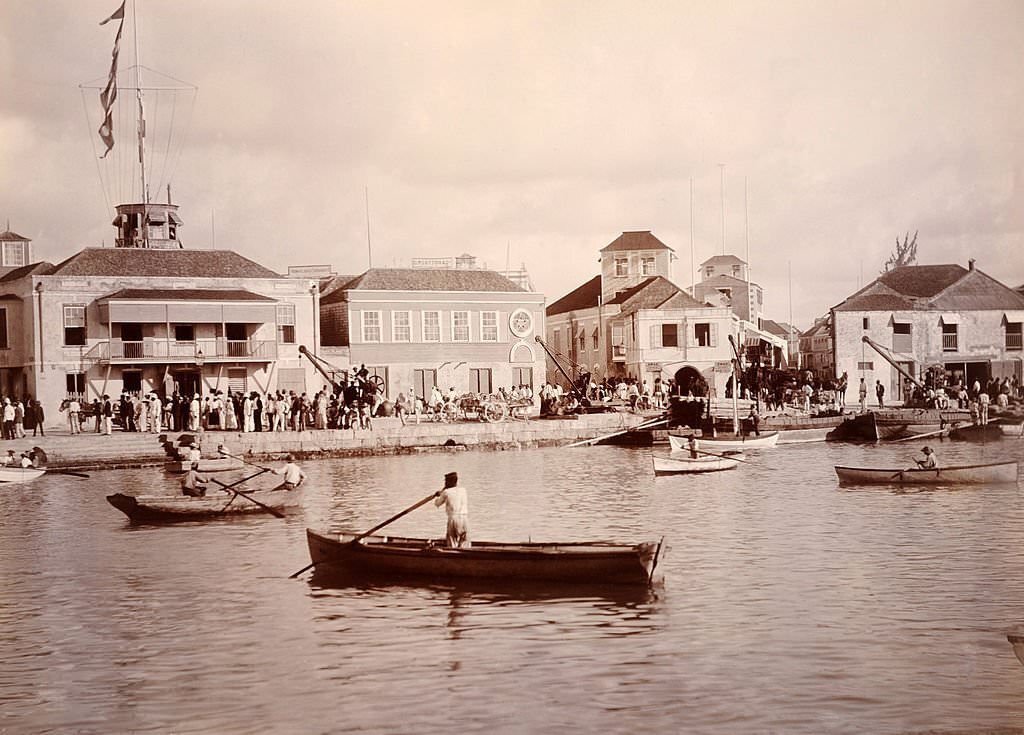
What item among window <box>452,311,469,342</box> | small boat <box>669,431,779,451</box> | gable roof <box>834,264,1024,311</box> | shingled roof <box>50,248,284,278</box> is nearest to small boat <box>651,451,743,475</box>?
small boat <box>669,431,779,451</box>

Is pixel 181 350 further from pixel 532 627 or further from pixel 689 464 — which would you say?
pixel 689 464

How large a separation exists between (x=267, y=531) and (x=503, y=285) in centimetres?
395

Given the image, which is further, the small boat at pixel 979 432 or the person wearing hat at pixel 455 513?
the small boat at pixel 979 432

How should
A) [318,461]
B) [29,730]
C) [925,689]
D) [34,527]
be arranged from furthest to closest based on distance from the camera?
1. [318,461]
2. [34,527]
3. [925,689]
4. [29,730]

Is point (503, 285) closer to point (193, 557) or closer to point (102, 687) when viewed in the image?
point (193, 557)

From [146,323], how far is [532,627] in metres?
4.12

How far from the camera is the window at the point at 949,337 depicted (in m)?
12.0

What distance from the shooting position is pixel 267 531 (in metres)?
11.9

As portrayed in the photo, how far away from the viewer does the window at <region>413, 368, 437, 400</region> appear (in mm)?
12531

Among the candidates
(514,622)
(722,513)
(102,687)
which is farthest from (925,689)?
(722,513)

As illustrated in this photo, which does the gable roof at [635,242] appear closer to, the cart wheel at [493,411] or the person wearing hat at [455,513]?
the person wearing hat at [455,513]

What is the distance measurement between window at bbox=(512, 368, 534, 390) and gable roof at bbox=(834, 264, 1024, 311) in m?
3.36

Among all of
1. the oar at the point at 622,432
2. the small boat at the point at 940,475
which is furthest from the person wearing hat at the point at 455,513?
the oar at the point at 622,432

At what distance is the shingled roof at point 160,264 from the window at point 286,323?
0.40 m
